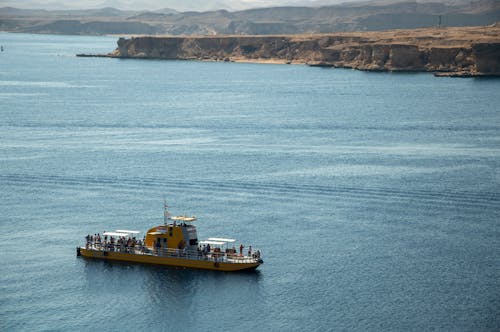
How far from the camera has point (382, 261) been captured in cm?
7744

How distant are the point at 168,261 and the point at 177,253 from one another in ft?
3.25

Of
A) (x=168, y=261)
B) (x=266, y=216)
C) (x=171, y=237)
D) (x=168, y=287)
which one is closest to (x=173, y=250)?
(x=168, y=261)

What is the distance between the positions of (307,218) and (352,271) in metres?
15.8

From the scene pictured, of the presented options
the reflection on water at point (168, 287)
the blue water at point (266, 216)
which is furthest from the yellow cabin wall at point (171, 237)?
the blue water at point (266, 216)

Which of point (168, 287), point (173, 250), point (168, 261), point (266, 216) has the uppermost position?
point (173, 250)

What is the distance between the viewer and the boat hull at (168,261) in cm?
7544

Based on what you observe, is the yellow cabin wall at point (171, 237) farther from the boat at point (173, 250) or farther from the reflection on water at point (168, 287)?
the reflection on water at point (168, 287)

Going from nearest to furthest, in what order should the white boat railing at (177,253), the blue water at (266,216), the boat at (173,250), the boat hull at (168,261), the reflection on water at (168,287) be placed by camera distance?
the blue water at (266,216) < the reflection on water at (168,287) < the boat hull at (168,261) < the white boat railing at (177,253) < the boat at (173,250)

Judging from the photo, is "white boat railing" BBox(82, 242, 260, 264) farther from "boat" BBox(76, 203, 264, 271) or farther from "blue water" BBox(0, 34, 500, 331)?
"blue water" BBox(0, 34, 500, 331)

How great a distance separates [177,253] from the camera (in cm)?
7756

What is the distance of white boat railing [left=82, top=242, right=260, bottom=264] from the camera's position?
75875 mm

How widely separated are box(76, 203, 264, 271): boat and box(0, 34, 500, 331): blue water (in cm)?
103

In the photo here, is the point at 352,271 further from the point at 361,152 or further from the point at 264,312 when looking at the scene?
the point at 361,152

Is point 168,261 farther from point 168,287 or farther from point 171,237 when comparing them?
point 168,287
